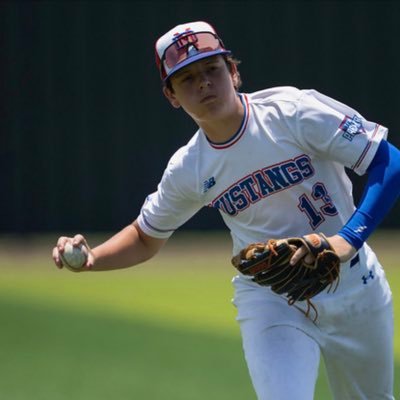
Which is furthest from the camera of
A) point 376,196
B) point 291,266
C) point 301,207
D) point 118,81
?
point 118,81

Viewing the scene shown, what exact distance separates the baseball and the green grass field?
1.70 m

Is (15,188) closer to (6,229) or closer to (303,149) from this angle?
(6,229)

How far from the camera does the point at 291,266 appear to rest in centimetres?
427

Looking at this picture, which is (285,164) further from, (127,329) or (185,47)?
(127,329)

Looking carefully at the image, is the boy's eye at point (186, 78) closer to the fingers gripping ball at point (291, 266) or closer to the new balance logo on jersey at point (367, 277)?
the fingers gripping ball at point (291, 266)

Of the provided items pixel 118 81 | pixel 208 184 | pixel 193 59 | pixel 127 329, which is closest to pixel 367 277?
pixel 208 184

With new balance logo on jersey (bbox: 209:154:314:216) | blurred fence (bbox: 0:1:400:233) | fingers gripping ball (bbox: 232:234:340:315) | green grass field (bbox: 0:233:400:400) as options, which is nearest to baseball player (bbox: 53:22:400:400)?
new balance logo on jersey (bbox: 209:154:314:216)

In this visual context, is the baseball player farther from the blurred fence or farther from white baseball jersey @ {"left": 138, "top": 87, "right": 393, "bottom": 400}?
the blurred fence

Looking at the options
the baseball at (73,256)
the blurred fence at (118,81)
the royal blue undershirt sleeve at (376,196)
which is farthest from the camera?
the blurred fence at (118,81)

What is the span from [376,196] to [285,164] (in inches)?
16.4

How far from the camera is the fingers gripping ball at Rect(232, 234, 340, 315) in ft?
13.8

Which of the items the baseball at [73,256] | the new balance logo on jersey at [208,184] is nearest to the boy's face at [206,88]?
the new balance logo on jersey at [208,184]

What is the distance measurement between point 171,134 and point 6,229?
→ 7.21 feet

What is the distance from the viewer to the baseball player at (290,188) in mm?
4512
